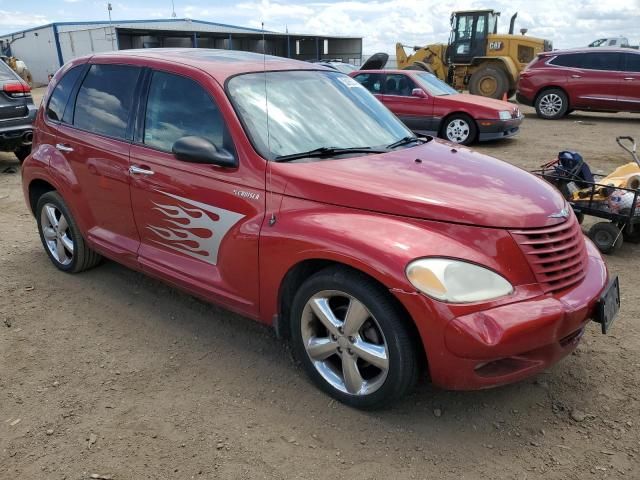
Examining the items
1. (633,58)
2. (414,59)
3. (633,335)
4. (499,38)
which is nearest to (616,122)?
(633,58)

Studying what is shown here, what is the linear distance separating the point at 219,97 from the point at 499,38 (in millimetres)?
17132

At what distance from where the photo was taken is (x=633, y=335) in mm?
3471

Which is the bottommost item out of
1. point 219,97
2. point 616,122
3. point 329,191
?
point 616,122

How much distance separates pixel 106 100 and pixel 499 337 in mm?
3085

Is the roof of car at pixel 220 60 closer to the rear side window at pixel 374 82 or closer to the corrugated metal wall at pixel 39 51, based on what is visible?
the rear side window at pixel 374 82

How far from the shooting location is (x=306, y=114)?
322cm

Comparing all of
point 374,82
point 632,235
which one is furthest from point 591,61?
point 632,235

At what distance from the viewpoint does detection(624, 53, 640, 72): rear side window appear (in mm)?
13008

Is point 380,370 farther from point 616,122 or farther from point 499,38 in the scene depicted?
point 499,38

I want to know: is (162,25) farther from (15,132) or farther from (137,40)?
(15,132)

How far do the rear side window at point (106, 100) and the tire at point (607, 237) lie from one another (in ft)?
13.9

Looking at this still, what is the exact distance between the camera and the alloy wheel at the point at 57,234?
434 cm

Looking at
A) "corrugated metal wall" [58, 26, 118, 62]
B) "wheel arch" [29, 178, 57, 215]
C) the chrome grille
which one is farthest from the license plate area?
"corrugated metal wall" [58, 26, 118, 62]

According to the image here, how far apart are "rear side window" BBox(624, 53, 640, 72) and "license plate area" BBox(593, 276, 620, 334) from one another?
41.8ft
